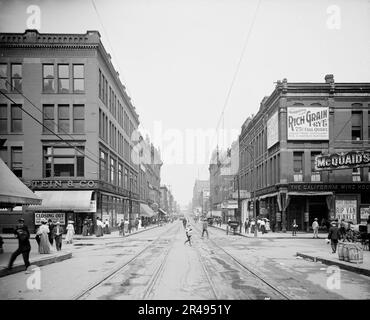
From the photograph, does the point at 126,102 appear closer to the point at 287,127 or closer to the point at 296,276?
the point at 287,127

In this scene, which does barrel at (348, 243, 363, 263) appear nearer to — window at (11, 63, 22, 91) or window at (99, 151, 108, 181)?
window at (99, 151, 108, 181)

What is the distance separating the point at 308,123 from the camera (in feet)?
145

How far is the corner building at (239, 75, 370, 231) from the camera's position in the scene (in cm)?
4356

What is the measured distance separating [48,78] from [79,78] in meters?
2.89

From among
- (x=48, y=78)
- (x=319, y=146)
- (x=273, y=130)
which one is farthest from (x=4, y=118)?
(x=319, y=146)

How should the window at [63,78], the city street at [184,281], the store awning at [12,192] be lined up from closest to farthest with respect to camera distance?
the city street at [184,281] < the store awning at [12,192] < the window at [63,78]

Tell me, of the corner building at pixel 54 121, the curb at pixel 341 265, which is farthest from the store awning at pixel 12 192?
the corner building at pixel 54 121

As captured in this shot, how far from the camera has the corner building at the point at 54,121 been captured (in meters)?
39.8

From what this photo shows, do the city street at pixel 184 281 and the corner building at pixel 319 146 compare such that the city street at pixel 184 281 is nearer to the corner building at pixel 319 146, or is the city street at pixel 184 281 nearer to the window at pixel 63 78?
the window at pixel 63 78

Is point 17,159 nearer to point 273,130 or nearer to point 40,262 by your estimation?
point 40,262

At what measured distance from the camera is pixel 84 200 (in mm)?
39250

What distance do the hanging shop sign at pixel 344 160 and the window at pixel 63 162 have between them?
72.3ft

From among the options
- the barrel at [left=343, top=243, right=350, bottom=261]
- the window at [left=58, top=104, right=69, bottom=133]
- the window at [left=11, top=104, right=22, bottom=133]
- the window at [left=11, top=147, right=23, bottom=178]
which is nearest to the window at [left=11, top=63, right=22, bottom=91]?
the window at [left=11, top=104, right=22, bottom=133]
